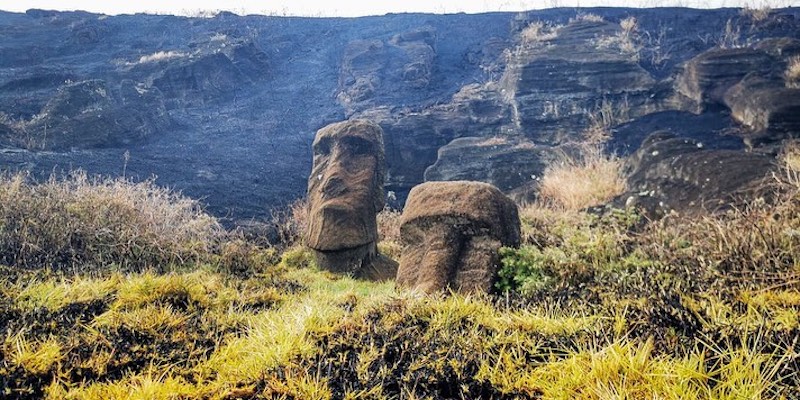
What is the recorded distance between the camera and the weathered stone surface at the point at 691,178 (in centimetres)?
606

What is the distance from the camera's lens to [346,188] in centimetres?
645

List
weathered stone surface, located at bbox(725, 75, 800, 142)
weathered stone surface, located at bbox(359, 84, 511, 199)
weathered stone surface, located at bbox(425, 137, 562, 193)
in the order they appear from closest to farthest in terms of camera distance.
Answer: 1. weathered stone surface, located at bbox(725, 75, 800, 142)
2. weathered stone surface, located at bbox(425, 137, 562, 193)
3. weathered stone surface, located at bbox(359, 84, 511, 199)

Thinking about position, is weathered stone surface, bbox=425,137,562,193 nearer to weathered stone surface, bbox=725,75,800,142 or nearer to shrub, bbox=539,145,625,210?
shrub, bbox=539,145,625,210

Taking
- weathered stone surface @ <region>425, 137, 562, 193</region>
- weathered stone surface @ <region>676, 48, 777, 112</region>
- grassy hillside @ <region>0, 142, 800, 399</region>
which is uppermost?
weathered stone surface @ <region>676, 48, 777, 112</region>

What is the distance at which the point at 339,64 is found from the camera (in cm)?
2470

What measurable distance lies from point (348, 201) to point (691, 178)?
494 centimetres

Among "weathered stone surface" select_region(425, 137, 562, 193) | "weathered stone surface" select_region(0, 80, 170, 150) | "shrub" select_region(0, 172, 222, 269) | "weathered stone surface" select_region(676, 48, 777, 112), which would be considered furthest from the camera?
"weathered stone surface" select_region(676, 48, 777, 112)

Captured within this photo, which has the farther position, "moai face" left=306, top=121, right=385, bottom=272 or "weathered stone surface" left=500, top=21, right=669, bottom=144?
"weathered stone surface" left=500, top=21, right=669, bottom=144

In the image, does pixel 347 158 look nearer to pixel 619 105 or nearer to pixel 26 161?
pixel 26 161

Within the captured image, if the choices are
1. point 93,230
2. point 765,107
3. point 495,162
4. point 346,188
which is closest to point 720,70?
point 765,107

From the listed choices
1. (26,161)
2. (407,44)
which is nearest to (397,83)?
(407,44)

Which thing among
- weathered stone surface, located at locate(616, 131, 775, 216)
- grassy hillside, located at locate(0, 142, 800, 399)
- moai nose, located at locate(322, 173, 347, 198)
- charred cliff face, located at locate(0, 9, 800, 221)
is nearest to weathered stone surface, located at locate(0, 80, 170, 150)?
charred cliff face, located at locate(0, 9, 800, 221)

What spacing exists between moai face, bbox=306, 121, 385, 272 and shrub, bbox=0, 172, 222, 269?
5.00 ft

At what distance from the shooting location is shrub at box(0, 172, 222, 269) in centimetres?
467
